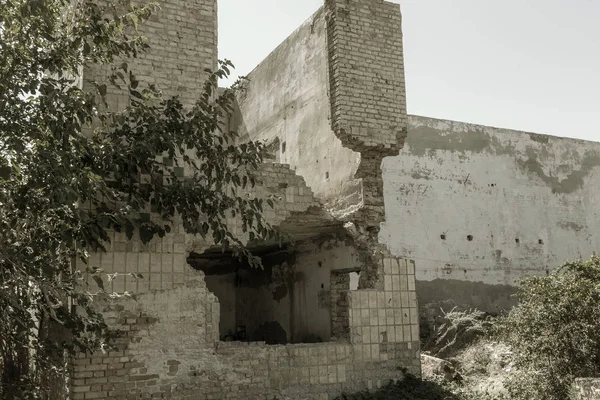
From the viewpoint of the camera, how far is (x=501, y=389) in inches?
360

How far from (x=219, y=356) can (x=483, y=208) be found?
10.2 m

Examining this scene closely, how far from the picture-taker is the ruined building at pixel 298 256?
7293 mm

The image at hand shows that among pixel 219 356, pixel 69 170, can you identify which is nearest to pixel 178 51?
pixel 69 170

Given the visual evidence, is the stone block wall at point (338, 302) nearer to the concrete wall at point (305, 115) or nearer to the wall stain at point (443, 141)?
the concrete wall at point (305, 115)

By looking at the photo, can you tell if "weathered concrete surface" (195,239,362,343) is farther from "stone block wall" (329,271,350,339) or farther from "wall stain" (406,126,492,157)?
"wall stain" (406,126,492,157)

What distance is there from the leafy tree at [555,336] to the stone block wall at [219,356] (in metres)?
1.45

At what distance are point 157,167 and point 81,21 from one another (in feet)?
5.54

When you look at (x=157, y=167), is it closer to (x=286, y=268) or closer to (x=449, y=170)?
(x=286, y=268)

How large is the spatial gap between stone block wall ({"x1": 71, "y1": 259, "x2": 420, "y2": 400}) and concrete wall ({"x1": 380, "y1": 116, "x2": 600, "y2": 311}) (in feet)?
20.0

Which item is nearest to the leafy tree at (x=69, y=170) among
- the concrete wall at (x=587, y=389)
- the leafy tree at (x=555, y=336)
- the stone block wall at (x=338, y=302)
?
the stone block wall at (x=338, y=302)

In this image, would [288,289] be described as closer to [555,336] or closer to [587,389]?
[555,336]

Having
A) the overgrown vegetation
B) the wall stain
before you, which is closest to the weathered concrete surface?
the overgrown vegetation

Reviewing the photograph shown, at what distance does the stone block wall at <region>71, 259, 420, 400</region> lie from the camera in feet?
23.2

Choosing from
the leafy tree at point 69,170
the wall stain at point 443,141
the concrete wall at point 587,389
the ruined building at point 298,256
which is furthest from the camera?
the wall stain at point 443,141
